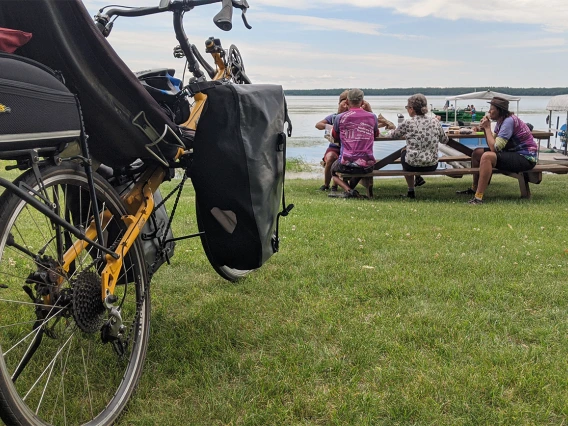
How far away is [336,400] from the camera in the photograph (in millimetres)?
2262

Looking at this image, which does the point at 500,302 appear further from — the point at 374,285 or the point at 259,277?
the point at 259,277

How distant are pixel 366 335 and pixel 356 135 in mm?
5982

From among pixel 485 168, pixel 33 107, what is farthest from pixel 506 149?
pixel 33 107

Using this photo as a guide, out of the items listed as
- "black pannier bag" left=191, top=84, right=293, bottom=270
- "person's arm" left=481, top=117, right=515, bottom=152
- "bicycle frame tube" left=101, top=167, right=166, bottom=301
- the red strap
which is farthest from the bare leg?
the red strap

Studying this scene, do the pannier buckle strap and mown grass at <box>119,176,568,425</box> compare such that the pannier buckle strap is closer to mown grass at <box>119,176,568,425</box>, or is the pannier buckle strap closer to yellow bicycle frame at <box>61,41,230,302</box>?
yellow bicycle frame at <box>61,41,230,302</box>

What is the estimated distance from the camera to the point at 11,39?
164cm

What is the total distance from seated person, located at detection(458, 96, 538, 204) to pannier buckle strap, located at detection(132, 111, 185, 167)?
618cm

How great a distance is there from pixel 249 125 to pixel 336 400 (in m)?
1.19

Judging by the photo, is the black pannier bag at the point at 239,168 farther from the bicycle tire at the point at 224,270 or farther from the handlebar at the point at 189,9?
the handlebar at the point at 189,9

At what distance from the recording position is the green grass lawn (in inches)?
87.0

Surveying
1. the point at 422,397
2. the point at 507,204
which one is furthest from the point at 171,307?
the point at 507,204

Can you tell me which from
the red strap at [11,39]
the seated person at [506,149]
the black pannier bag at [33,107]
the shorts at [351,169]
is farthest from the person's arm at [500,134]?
the red strap at [11,39]

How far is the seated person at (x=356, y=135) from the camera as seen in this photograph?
332 inches

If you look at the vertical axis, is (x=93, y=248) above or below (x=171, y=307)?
above
